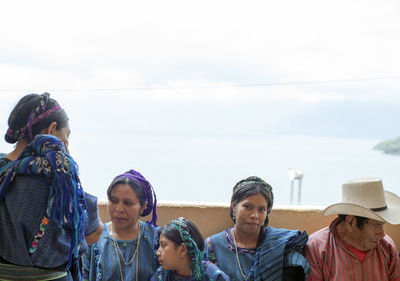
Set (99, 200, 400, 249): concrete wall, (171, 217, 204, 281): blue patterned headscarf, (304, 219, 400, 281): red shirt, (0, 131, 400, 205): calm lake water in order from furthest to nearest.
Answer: (0, 131, 400, 205): calm lake water < (99, 200, 400, 249): concrete wall < (304, 219, 400, 281): red shirt < (171, 217, 204, 281): blue patterned headscarf

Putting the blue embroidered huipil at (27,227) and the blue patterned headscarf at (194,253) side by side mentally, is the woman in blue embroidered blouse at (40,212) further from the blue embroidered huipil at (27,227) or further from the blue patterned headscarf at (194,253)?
the blue patterned headscarf at (194,253)

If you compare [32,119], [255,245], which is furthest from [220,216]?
[32,119]

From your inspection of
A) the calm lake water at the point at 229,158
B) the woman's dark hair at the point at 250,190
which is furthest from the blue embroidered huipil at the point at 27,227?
the calm lake water at the point at 229,158

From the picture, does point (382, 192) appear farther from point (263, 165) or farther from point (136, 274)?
point (263, 165)

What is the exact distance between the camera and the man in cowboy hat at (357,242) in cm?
296

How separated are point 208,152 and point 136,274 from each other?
3547 cm

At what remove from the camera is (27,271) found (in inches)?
78.3

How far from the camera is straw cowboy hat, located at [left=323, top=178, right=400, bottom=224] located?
9.70 ft

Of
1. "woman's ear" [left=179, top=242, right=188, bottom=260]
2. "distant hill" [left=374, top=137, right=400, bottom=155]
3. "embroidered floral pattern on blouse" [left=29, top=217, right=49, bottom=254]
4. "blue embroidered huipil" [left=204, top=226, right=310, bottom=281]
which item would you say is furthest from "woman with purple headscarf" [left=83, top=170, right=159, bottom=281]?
"distant hill" [left=374, top=137, right=400, bottom=155]

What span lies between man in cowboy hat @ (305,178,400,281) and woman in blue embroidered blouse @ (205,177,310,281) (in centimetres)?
15

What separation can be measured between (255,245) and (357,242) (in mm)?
749

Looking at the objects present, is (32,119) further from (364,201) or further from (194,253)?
(364,201)

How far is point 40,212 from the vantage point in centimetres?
197

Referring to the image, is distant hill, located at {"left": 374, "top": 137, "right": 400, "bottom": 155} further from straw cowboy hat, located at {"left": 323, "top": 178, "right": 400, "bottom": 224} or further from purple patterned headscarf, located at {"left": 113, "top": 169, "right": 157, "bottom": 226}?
purple patterned headscarf, located at {"left": 113, "top": 169, "right": 157, "bottom": 226}
